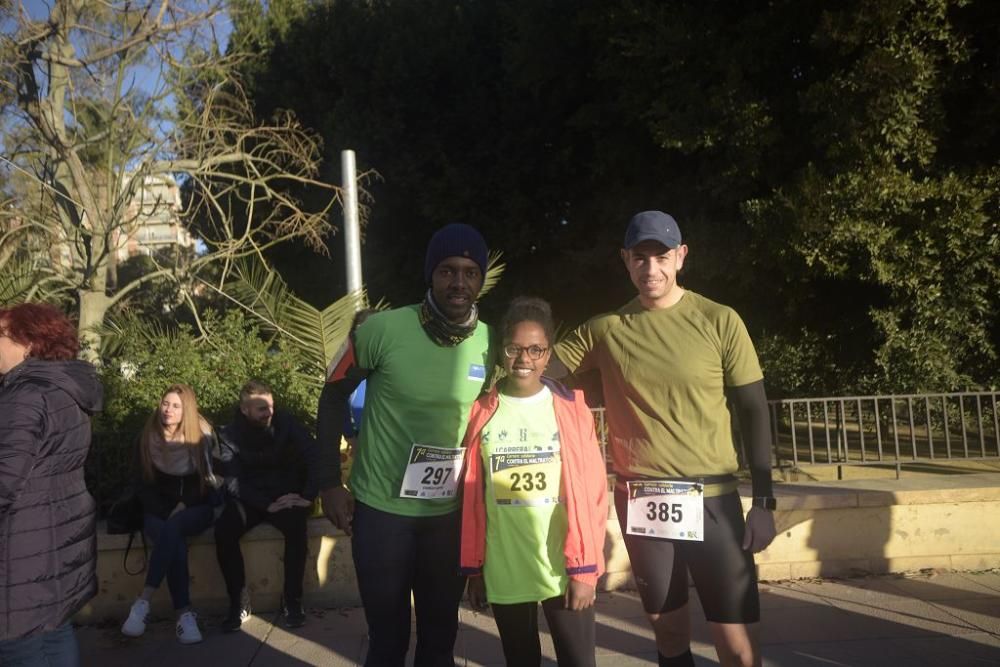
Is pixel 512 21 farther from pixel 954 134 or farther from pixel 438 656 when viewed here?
pixel 438 656

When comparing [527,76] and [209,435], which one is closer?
[209,435]

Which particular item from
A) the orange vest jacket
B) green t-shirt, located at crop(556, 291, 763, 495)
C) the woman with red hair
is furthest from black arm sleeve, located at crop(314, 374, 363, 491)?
green t-shirt, located at crop(556, 291, 763, 495)

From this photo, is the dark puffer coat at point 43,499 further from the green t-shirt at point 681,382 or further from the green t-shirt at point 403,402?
the green t-shirt at point 681,382

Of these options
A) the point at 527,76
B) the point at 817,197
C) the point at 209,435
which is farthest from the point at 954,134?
the point at 209,435

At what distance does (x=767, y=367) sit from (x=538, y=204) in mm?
4328

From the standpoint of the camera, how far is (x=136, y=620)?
507 centimetres

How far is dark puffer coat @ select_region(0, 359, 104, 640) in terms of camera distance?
A: 285 cm

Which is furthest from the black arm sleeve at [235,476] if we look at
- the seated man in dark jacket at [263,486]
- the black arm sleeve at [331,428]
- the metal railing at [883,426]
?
the metal railing at [883,426]

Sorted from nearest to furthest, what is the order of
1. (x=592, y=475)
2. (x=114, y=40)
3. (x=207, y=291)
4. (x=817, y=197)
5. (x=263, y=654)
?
1. (x=592, y=475)
2. (x=263, y=654)
3. (x=817, y=197)
4. (x=114, y=40)
5. (x=207, y=291)

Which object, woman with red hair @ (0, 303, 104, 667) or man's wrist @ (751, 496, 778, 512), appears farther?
man's wrist @ (751, 496, 778, 512)

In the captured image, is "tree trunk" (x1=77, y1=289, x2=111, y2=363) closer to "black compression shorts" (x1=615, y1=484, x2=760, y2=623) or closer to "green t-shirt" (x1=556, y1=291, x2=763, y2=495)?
"green t-shirt" (x1=556, y1=291, x2=763, y2=495)

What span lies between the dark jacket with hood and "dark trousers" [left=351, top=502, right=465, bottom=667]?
259 cm

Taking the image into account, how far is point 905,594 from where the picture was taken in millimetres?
5332

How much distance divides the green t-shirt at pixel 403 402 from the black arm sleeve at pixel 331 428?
76mm
